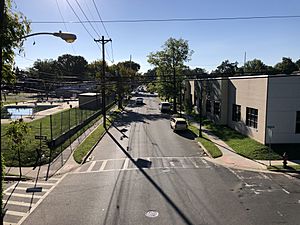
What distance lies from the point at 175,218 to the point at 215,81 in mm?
28233

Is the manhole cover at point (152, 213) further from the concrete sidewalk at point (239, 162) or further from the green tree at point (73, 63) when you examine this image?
the green tree at point (73, 63)

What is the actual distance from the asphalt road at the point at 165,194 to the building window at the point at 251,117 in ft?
22.5

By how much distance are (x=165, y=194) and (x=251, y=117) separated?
1587 cm

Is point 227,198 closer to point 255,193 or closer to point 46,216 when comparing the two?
point 255,193

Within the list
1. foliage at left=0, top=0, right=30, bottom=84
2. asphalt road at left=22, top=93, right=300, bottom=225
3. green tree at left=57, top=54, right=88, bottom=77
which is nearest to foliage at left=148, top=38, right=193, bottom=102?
asphalt road at left=22, top=93, right=300, bottom=225

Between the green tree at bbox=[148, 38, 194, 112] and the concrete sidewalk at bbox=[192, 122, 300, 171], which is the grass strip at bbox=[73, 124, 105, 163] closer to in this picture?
the concrete sidewalk at bbox=[192, 122, 300, 171]

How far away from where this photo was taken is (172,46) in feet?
184

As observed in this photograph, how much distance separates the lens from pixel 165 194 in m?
14.5

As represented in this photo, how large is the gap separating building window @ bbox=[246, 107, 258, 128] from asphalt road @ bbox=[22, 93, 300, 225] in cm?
687

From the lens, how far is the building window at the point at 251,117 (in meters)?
26.7

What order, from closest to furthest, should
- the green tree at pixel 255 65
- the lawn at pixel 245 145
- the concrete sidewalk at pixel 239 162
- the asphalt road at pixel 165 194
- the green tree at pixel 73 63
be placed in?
the asphalt road at pixel 165 194 → the concrete sidewalk at pixel 239 162 → the lawn at pixel 245 145 → the green tree at pixel 255 65 → the green tree at pixel 73 63

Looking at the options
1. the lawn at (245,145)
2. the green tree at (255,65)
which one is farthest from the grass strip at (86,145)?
the green tree at (255,65)

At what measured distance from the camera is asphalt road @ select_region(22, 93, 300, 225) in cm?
1195

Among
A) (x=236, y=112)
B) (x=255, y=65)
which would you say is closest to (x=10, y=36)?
(x=236, y=112)
